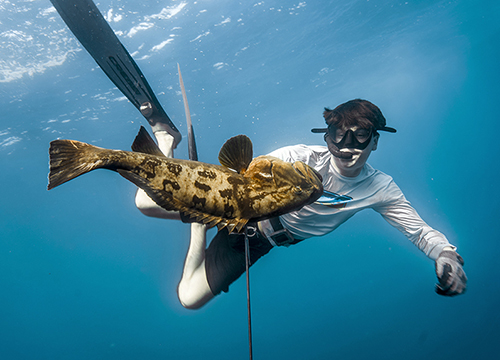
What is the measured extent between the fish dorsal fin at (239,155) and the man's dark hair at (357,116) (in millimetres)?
2058

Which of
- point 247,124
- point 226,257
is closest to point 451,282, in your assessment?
point 226,257

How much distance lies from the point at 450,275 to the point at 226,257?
2912 mm

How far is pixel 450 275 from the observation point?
2.53 metres

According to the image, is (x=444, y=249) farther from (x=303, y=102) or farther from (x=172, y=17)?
(x=303, y=102)

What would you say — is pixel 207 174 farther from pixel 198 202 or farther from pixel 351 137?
pixel 351 137

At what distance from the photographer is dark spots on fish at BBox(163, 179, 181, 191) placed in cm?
109

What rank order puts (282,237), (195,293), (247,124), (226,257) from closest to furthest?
1. (282,237)
2. (226,257)
3. (195,293)
4. (247,124)

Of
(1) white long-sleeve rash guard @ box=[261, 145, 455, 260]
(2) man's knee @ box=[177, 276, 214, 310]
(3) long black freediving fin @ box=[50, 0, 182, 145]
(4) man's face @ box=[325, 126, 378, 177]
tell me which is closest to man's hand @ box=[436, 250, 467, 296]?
(1) white long-sleeve rash guard @ box=[261, 145, 455, 260]

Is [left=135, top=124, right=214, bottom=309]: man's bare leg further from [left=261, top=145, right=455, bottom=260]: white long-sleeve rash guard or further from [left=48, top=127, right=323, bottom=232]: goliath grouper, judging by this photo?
[left=48, top=127, right=323, bottom=232]: goliath grouper

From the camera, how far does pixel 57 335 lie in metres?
56.9

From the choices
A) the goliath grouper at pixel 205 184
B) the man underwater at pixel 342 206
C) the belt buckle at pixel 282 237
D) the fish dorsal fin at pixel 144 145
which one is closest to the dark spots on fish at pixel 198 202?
the goliath grouper at pixel 205 184

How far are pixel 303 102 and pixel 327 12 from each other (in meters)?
12.6

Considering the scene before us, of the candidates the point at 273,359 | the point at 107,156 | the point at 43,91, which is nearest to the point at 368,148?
the point at 107,156

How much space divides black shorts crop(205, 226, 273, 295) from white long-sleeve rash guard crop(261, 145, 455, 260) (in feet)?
1.39
